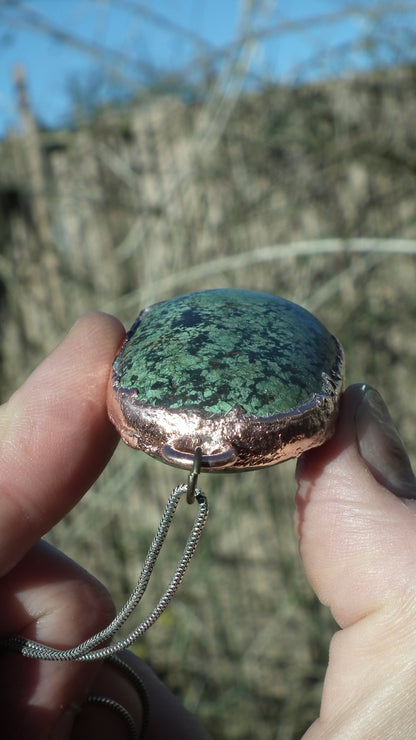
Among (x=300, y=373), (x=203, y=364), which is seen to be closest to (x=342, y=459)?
(x=300, y=373)

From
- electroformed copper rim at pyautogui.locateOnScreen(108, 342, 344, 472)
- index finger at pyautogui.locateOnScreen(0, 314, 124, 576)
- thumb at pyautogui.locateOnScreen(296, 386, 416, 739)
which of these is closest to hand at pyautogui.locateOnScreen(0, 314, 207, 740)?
index finger at pyautogui.locateOnScreen(0, 314, 124, 576)

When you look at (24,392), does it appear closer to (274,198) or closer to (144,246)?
(144,246)

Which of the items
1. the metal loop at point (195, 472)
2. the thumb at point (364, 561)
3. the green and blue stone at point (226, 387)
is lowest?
the thumb at point (364, 561)

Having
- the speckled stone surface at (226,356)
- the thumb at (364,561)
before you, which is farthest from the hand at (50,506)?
the thumb at (364,561)

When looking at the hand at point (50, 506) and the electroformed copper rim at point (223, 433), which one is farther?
the hand at point (50, 506)

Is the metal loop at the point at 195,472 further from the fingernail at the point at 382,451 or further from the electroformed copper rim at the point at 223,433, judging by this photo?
the fingernail at the point at 382,451

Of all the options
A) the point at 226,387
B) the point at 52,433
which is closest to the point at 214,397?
the point at 226,387

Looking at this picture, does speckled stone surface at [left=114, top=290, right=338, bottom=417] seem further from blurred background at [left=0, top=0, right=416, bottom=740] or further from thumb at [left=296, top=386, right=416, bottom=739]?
blurred background at [left=0, top=0, right=416, bottom=740]
